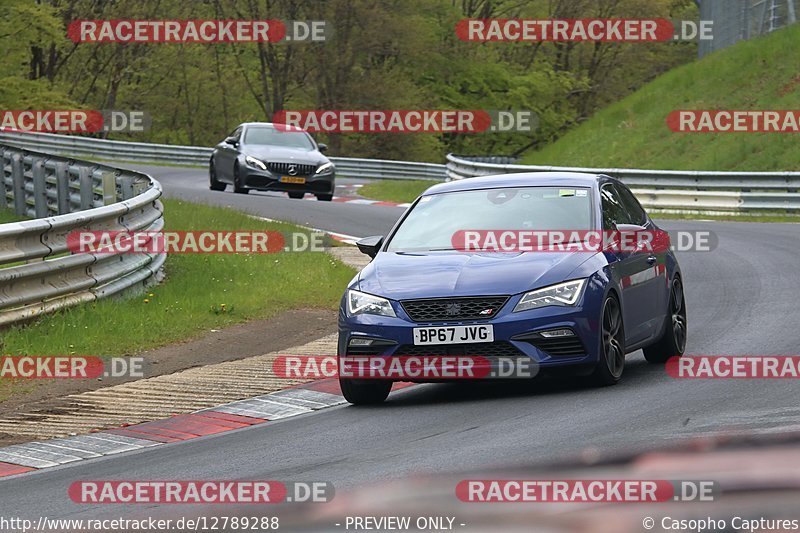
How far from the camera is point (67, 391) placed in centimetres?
1022

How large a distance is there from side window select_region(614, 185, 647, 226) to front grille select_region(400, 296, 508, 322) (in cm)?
247

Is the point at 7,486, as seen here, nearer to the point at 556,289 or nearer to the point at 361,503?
the point at 361,503

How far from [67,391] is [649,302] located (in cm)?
433

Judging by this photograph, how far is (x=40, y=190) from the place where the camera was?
64.4 feet

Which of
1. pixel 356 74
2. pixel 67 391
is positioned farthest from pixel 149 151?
pixel 67 391

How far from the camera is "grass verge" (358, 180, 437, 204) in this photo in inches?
1383

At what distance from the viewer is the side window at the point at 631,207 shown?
11.2m

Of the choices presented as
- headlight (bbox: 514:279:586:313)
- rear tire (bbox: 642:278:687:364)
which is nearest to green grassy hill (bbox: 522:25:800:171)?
rear tire (bbox: 642:278:687:364)

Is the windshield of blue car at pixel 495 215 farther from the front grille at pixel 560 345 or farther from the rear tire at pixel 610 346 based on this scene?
the front grille at pixel 560 345

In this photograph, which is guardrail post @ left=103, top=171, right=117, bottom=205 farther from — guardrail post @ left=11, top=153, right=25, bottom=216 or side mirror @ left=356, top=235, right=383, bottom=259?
side mirror @ left=356, top=235, right=383, bottom=259

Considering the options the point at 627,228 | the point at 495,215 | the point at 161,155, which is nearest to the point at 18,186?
the point at 495,215

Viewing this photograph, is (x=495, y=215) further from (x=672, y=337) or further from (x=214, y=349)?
(x=214, y=349)

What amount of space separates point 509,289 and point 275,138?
68.8 feet

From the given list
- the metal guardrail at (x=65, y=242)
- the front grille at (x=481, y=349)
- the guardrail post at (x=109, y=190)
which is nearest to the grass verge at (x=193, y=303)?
the metal guardrail at (x=65, y=242)
